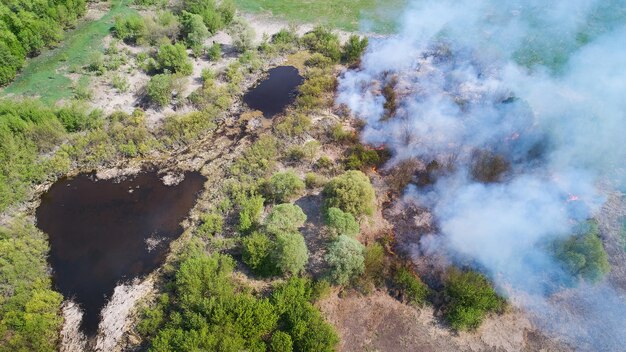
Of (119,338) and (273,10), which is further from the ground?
(273,10)

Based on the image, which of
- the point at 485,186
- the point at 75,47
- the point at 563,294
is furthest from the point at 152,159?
the point at 563,294

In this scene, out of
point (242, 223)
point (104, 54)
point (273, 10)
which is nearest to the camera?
point (242, 223)

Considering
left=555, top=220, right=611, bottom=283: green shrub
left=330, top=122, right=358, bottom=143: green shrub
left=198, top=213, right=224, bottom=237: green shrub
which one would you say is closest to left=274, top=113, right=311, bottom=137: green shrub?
left=330, top=122, right=358, bottom=143: green shrub

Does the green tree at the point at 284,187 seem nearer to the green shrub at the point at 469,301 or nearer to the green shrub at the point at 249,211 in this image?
the green shrub at the point at 249,211

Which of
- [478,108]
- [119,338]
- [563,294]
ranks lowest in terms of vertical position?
[119,338]

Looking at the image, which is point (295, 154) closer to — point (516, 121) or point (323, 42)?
point (323, 42)

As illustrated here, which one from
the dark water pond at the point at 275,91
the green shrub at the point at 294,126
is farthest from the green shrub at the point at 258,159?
the dark water pond at the point at 275,91

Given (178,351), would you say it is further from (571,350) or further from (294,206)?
(571,350)

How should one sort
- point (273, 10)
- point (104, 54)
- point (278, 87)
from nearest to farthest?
point (278, 87)
point (104, 54)
point (273, 10)
